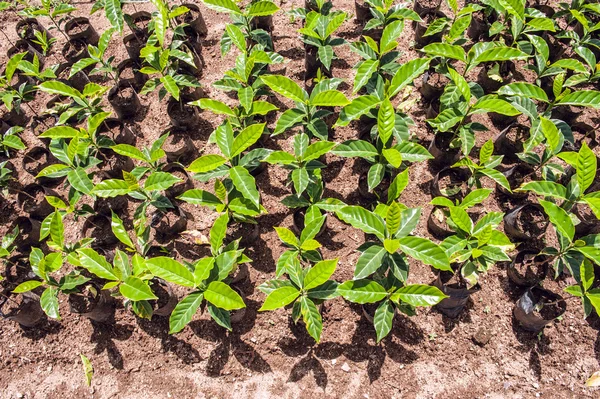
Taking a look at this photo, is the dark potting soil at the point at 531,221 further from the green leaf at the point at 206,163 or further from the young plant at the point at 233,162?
the green leaf at the point at 206,163

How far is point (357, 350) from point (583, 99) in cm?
276

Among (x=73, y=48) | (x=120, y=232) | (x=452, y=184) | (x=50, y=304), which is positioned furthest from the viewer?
(x=73, y=48)

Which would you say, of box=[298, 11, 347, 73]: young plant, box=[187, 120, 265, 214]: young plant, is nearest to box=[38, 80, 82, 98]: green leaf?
box=[187, 120, 265, 214]: young plant

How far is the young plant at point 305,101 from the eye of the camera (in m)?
3.29

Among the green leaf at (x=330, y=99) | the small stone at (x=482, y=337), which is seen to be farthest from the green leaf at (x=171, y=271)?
the small stone at (x=482, y=337)

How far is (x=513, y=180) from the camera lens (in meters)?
3.92

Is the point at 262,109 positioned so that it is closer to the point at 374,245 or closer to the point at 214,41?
the point at 374,245

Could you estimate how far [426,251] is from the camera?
266cm

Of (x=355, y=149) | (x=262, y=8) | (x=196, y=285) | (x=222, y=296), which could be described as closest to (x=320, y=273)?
(x=222, y=296)

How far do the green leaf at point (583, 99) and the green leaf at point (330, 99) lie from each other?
1.84m

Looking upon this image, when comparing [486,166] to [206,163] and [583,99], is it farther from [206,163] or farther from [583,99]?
[206,163]

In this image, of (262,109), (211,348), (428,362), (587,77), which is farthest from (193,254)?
(587,77)

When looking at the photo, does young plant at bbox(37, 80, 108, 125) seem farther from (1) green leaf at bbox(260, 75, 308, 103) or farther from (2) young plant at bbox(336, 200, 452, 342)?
(2) young plant at bbox(336, 200, 452, 342)

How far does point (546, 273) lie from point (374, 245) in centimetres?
165
